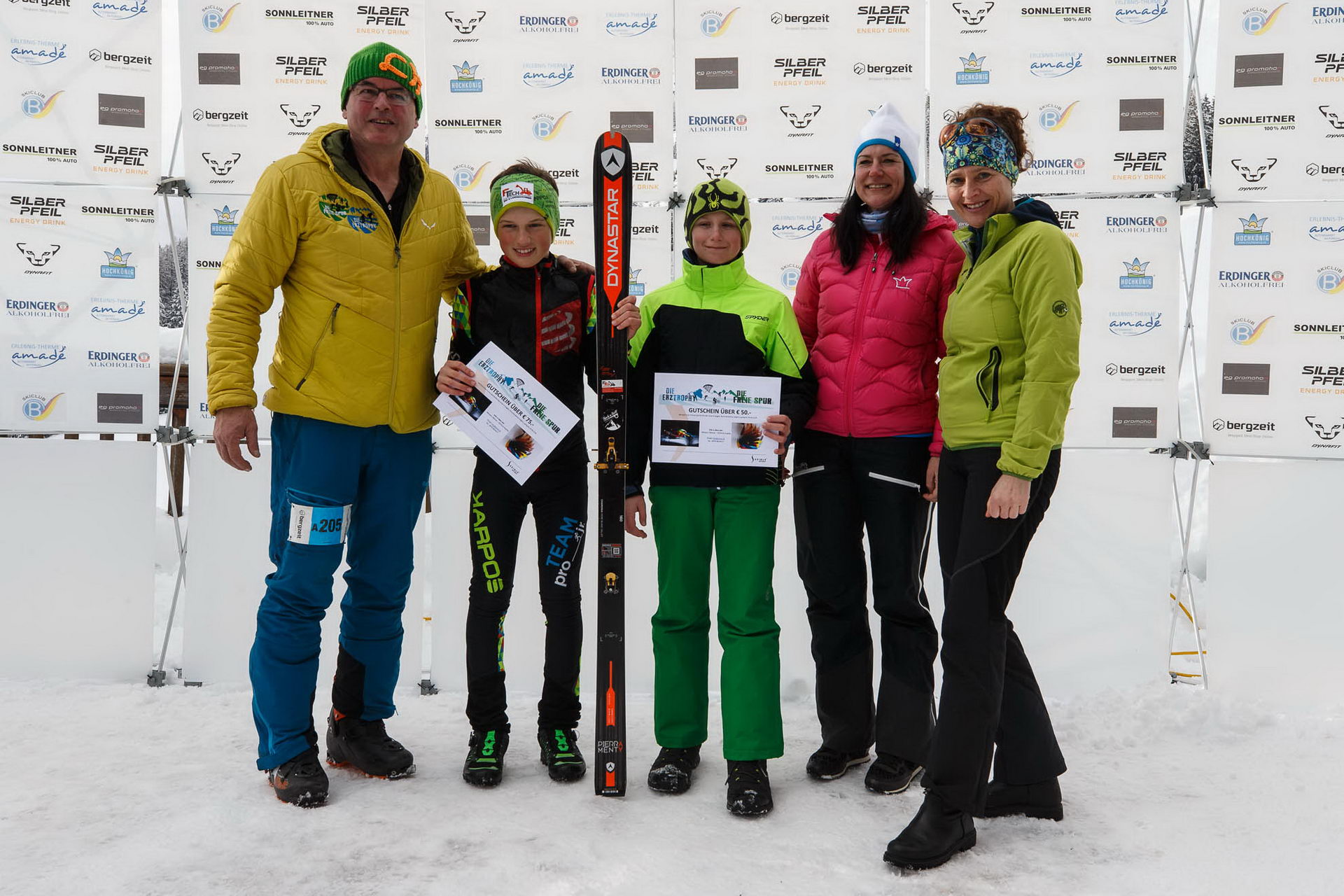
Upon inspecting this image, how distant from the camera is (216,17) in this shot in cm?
380

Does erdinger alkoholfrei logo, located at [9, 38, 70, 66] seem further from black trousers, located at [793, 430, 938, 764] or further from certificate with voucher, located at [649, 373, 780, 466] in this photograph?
black trousers, located at [793, 430, 938, 764]

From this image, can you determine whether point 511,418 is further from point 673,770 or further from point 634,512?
point 673,770

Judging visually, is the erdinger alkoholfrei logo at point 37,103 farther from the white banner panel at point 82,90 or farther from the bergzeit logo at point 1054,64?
the bergzeit logo at point 1054,64

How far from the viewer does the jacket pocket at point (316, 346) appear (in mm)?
2549

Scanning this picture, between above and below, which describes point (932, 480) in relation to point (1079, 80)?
below

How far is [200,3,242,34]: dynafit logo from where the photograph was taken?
12.5ft

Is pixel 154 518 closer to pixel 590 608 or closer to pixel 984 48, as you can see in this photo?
pixel 590 608

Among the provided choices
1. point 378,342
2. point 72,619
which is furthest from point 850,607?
point 72,619

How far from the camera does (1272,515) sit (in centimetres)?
367

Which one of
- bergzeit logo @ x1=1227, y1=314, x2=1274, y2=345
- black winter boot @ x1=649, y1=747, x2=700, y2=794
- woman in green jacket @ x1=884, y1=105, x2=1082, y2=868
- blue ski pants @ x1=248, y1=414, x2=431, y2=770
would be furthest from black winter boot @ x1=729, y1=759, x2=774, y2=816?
bergzeit logo @ x1=1227, y1=314, x2=1274, y2=345

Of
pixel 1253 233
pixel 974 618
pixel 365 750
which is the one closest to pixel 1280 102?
pixel 1253 233

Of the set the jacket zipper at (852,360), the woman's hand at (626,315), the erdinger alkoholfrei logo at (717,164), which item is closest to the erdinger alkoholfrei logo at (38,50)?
the erdinger alkoholfrei logo at (717,164)

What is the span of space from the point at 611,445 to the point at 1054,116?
2622mm

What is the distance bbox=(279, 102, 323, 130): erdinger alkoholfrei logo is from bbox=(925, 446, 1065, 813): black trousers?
3.23m
